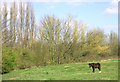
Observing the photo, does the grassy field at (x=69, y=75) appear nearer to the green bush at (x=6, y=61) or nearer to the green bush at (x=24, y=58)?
the green bush at (x=6, y=61)

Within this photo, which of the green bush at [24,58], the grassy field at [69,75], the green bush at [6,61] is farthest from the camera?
the green bush at [24,58]

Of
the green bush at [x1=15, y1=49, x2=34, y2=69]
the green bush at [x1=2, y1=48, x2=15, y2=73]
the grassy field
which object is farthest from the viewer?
the green bush at [x1=15, y1=49, x2=34, y2=69]

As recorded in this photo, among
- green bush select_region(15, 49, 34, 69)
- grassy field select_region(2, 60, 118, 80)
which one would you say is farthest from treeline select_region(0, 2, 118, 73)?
grassy field select_region(2, 60, 118, 80)

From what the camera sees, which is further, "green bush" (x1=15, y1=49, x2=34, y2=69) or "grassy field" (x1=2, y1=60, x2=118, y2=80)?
"green bush" (x1=15, y1=49, x2=34, y2=69)

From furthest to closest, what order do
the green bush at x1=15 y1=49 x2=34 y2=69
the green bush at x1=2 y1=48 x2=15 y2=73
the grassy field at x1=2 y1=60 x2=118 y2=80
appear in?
1. the green bush at x1=15 y1=49 x2=34 y2=69
2. the green bush at x1=2 y1=48 x2=15 y2=73
3. the grassy field at x1=2 y1=60 x2=118 y2=80

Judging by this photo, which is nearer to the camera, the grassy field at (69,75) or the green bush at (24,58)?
the grassy field at (69,75)

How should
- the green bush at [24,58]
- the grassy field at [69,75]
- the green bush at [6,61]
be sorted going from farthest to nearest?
the green bush at [24,58] < the green bush at [6,61] < the grassy field at [69,75]

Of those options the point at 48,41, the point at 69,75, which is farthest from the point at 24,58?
the point at 69,75

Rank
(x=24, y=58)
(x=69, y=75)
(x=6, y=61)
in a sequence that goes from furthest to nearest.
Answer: (x=24, y=58), (x=6, y=61), (x=69, y=75)

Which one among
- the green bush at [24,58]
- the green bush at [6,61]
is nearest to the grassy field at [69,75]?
the green bush at [6,61]

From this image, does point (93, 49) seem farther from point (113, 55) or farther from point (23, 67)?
point (23, 67)

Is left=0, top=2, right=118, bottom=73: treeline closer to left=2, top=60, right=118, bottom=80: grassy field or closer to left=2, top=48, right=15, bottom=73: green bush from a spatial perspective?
left=2, top=48, right=15, bottom=73: green bush

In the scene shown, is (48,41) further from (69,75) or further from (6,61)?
(69,75)

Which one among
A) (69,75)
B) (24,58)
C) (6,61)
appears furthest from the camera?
(24,58)
